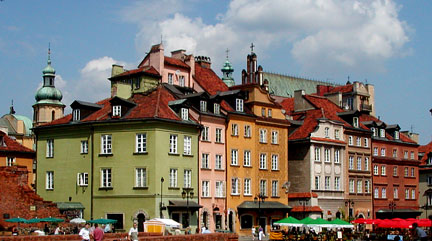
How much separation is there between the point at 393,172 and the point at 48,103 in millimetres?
74068

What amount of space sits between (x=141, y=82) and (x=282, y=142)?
16.0 meters

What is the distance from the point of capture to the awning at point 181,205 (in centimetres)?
6544

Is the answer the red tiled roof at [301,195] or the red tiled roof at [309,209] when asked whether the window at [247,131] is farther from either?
the red tiled roof at [309,209]

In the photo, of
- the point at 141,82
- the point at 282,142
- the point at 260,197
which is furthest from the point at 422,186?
the point at 141,82

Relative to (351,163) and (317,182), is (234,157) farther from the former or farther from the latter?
(351,163)

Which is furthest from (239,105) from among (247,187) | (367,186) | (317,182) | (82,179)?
(367,186)

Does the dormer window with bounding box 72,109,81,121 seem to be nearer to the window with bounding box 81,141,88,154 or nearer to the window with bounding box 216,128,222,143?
the window with bounding box 81,141,88,154

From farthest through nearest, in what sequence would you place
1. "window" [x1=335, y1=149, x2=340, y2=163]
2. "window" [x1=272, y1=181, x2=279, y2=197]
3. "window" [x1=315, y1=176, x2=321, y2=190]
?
"window" [x1=335, y1=149, x2=340, y2=163]
"window" [x1=315, y1=176, x2=321, y2=190]
"window" [x1=272, y1=181, x2=279, y2=197]

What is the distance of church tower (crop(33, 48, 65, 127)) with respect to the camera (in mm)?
145500

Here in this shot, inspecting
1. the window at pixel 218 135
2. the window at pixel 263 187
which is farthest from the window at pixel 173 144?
the window at pixel 263 187

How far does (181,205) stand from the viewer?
65812 millimetres

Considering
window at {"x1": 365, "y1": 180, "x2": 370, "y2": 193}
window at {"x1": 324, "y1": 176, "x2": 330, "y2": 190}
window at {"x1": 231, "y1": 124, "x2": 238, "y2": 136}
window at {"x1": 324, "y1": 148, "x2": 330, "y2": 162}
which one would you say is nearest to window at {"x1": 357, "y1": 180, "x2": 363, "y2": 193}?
window at {"x1": 365, "y1": 180, "x2": 370, "y2": 193}

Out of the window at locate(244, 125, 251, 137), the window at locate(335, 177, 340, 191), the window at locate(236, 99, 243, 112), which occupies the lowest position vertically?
the window at locate(335, 177, 340, 191)

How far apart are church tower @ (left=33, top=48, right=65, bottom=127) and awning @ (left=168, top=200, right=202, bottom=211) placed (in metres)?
82.7
